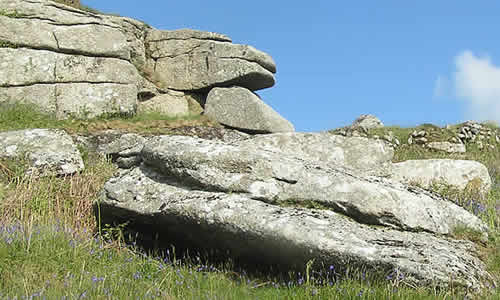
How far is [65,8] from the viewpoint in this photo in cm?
1603

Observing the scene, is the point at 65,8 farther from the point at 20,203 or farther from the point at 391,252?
the point at 391,252

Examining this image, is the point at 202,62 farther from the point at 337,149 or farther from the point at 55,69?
the point at 337,149

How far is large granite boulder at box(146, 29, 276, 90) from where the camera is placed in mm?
16672

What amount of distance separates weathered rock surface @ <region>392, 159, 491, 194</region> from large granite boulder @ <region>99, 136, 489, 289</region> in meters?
3.64

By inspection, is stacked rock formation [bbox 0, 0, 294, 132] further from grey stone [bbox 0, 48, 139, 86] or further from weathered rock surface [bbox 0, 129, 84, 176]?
weathered rock surface [bbox 0, 129, 84, 176]

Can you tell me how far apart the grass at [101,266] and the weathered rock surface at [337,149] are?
2142 mm

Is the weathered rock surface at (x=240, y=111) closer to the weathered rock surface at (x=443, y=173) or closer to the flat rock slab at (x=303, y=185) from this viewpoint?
the weathered rock surface at (x=443, y=173)

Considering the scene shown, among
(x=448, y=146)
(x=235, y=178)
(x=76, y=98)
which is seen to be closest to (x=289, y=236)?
(x=235, y=178)

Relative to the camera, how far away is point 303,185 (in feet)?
24.3

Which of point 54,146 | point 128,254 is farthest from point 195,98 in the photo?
point 128,254

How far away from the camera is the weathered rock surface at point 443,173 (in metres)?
11.7

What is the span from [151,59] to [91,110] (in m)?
4.08

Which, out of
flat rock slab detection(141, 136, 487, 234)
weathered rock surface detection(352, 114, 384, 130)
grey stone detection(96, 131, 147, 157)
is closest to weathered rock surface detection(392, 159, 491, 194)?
flat rock slab detection(141, 136, 487, 234)

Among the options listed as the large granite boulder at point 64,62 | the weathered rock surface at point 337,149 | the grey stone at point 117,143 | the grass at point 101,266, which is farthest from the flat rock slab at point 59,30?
the weathered rock surface at point 337,149
